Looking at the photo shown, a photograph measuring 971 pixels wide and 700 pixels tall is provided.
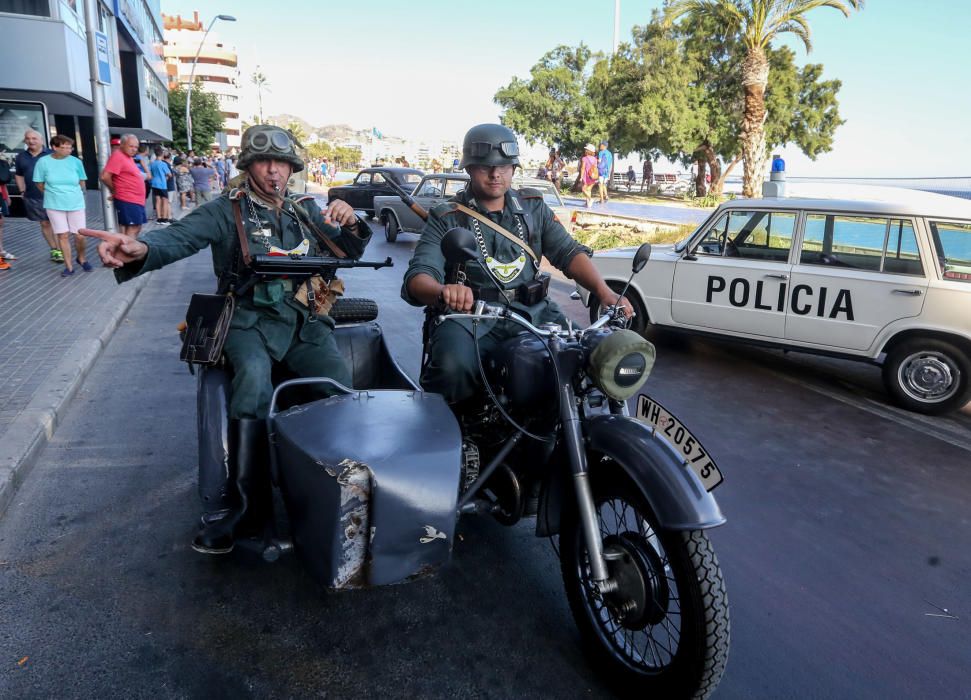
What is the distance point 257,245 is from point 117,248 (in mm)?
733

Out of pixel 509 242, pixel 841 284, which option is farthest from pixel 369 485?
pixel 841 284

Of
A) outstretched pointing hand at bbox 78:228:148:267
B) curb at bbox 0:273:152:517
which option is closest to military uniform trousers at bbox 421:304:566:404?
outstretched pointing hand at bbox 78:228:148:267

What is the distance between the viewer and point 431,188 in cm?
1614

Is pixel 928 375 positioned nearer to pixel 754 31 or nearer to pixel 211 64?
pixel 754 31

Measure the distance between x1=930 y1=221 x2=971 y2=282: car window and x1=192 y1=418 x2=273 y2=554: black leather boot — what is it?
565 cm

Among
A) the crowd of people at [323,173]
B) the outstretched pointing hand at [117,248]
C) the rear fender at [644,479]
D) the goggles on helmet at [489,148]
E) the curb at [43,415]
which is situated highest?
the crowd of people at [323,173]

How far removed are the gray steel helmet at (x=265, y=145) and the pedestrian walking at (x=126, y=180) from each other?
9.07 metres

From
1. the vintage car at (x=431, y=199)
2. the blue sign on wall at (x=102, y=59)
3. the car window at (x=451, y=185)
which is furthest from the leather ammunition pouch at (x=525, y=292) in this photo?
the car window at (x=451, y=185)

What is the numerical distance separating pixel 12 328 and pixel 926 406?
854 centimetres

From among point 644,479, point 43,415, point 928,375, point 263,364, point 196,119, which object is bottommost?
point 43,415

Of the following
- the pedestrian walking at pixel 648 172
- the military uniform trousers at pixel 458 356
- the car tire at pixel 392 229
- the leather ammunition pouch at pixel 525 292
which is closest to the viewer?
the military uniform trousers at pixel 458 356

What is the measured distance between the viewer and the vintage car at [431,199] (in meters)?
15.8

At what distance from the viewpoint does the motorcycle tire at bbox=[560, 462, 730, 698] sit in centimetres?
219

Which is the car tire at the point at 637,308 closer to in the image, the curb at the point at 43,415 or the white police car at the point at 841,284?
the white police car at the point at 841,284
